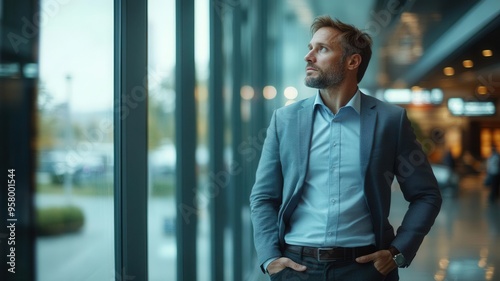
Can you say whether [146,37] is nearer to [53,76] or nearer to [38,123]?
[53,76]

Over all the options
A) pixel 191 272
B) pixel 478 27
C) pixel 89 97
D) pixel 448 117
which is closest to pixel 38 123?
pixel 89 97

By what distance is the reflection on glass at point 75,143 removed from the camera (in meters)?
1.68

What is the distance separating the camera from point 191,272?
11.8 ft

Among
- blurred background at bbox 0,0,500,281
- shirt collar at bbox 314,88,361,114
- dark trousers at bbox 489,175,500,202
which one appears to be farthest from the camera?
dark trousers at bbox 489,175,500,202

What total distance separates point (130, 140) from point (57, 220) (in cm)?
78

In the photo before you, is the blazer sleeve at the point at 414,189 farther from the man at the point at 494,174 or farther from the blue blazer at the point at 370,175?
the man at the point at 494,174

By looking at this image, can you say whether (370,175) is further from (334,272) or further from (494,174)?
(494,174)

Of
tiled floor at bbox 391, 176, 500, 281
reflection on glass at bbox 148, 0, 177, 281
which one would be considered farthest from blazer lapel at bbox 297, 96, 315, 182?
tiled floor at bbox 391, 176, 500, 281

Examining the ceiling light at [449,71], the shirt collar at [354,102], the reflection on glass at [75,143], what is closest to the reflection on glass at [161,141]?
the reflection on glass at [75,143]

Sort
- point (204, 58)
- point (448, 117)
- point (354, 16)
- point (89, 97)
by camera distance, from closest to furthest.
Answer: point (89, 97) → point (204, 58) → point (354, 16) → point (448, 117)

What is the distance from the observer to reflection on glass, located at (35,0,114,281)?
1681 millimetres

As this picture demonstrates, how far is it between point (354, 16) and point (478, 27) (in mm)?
3446

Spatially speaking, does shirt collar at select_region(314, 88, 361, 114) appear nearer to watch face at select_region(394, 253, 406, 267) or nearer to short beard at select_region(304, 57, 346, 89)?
short beard at select_region(304, 57, 346, 89)

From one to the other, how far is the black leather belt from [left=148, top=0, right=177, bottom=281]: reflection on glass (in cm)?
103
